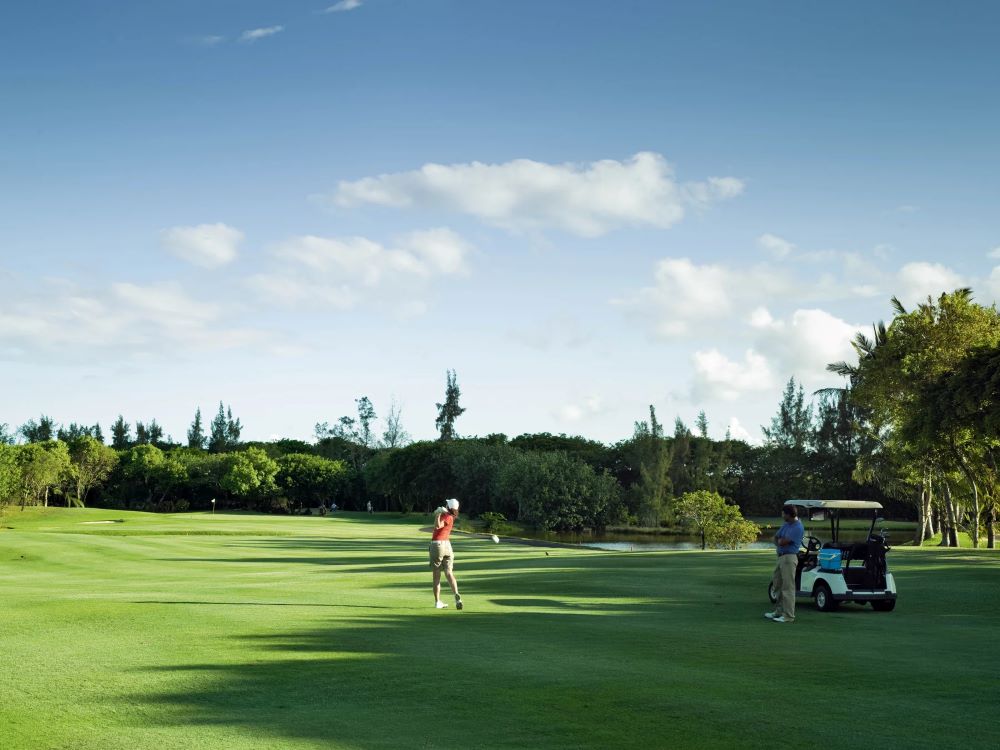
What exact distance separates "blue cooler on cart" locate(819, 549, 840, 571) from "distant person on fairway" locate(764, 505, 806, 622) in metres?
1.90

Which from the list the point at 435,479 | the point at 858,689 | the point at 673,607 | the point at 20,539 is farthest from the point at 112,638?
the point at 435,479

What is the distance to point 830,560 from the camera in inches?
793

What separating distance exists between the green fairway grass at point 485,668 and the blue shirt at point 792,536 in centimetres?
146

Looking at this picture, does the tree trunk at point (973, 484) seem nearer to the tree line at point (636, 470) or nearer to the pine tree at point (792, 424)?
the tree line at point (636, 470)

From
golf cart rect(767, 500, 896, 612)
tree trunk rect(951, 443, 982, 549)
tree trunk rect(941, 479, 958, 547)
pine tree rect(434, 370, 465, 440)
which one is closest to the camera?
golf cart rect(767, 500, 896, 612)

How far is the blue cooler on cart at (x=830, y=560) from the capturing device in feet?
65.8

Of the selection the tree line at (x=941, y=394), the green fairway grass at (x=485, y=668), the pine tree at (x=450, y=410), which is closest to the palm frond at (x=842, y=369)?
the tree line at (x=941, y=394)

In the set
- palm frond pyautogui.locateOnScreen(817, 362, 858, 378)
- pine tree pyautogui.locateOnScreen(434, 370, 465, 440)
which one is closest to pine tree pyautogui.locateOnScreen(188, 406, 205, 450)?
pine tree pyautogui.locateOnScreen(434, 370, 465, 440)

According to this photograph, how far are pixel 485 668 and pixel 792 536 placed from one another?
917 centimetres

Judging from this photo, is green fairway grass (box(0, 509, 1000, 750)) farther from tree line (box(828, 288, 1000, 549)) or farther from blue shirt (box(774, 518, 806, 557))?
tree line (box(828, 288, 1000, 549))

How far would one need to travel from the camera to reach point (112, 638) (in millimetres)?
13797

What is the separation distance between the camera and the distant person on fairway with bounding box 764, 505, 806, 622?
58.8ft

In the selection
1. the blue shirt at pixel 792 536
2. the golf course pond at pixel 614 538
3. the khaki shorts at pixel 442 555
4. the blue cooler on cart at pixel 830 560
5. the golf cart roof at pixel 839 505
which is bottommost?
the golf course pond at pixel 614 538

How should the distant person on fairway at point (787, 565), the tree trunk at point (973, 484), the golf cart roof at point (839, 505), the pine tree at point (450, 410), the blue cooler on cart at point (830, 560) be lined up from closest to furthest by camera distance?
the distant person on fairway at point (787, 565) → the blue cooler on cart at point (830, 560) → the golf cart roof at point (839, 505) → the tree trunk at point (973, 484) → the pine tree at point (450, 410)
